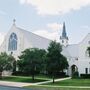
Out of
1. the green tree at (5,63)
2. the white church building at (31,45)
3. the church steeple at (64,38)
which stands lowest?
the green tree at (5,63)

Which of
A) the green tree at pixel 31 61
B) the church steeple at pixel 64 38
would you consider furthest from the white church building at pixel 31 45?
the church steeple at pixel 64 38

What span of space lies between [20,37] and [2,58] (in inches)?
583

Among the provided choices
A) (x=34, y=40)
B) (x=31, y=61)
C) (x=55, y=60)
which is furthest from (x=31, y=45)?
(x=55, y=60)

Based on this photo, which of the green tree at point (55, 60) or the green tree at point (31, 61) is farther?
the green tree at point (31, 61)

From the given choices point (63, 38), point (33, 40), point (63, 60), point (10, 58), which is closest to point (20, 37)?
point (33, 40)

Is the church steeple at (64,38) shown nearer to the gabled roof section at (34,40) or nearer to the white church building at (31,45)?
the white church building at (31,45)

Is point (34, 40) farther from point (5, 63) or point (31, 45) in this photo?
point (5, 63)

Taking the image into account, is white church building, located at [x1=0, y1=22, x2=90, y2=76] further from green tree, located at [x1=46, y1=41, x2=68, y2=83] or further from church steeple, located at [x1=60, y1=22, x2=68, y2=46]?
church steeple, located at [x1=60, y1=22, x2=68, y2=46]

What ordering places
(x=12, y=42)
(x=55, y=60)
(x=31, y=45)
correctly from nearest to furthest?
(x=55, y=60)
(x=31, y=45)
(x=12, y=42)

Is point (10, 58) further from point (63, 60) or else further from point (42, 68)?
point (63, 60)

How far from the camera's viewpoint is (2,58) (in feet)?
155

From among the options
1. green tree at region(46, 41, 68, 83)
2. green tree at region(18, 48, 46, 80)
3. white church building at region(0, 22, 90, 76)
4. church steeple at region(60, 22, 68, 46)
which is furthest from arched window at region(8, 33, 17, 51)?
church steeple at region(60, 22, 68, 46)

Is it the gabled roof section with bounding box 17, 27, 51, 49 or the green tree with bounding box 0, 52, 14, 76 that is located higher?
the gabled roof section with bounding box 17, 27, 51, 49

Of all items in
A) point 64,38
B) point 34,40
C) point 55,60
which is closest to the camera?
point 55,60
